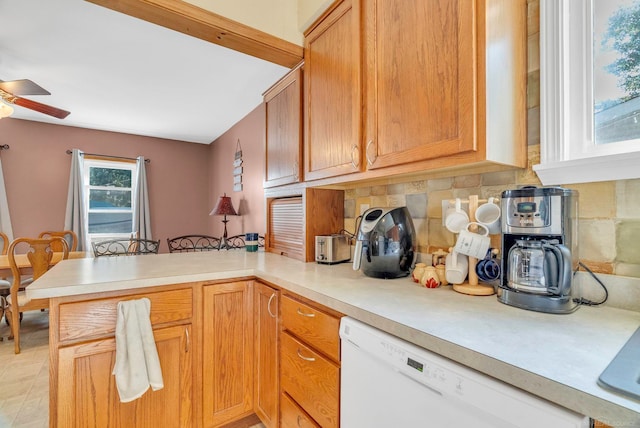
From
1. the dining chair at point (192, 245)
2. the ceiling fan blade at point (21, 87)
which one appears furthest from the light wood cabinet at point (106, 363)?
the dining chair at point (192, 245)

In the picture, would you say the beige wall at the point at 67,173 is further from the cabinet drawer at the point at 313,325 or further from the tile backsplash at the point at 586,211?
the tile backsplash at the point at 586,211

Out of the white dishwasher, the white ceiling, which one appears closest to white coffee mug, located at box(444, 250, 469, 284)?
the white dishwasher

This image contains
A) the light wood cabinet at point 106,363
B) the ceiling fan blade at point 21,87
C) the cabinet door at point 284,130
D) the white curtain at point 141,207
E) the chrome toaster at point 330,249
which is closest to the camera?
the light wood cabinet at point 106,363

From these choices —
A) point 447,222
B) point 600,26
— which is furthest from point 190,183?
point 600,26

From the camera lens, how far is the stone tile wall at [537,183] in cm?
90

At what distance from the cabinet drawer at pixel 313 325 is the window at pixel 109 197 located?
14.7ft

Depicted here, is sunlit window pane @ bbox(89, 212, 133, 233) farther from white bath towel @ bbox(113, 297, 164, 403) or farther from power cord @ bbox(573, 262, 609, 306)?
power cord @ bbox(573, 262, 609, 306)

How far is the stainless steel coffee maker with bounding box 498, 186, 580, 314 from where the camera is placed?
86 centimetres

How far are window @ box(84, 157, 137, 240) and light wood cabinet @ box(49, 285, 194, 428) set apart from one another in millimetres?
4084

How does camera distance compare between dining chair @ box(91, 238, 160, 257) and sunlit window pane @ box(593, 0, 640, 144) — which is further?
dining chair @ box(91, 238, 160, 257)

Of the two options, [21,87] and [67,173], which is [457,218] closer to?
[21,87]

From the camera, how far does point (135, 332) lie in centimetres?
129

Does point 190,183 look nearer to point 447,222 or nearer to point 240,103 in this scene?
point 240,103

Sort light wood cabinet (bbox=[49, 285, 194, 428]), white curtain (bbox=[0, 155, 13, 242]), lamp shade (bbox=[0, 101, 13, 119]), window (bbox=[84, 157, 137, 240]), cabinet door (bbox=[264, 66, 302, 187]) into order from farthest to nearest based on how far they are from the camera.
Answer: window (bbox=[84, 157, 137, 240]) < white curtain (bbox=[0, 155, 13, 242]) < lamp shade (bbox=[0, 101, 13, 119]) < cabinet door (bbox=[264, 66, 302, 187]) < light wood cabinet (bbox=[49, 285, 194, 428])
